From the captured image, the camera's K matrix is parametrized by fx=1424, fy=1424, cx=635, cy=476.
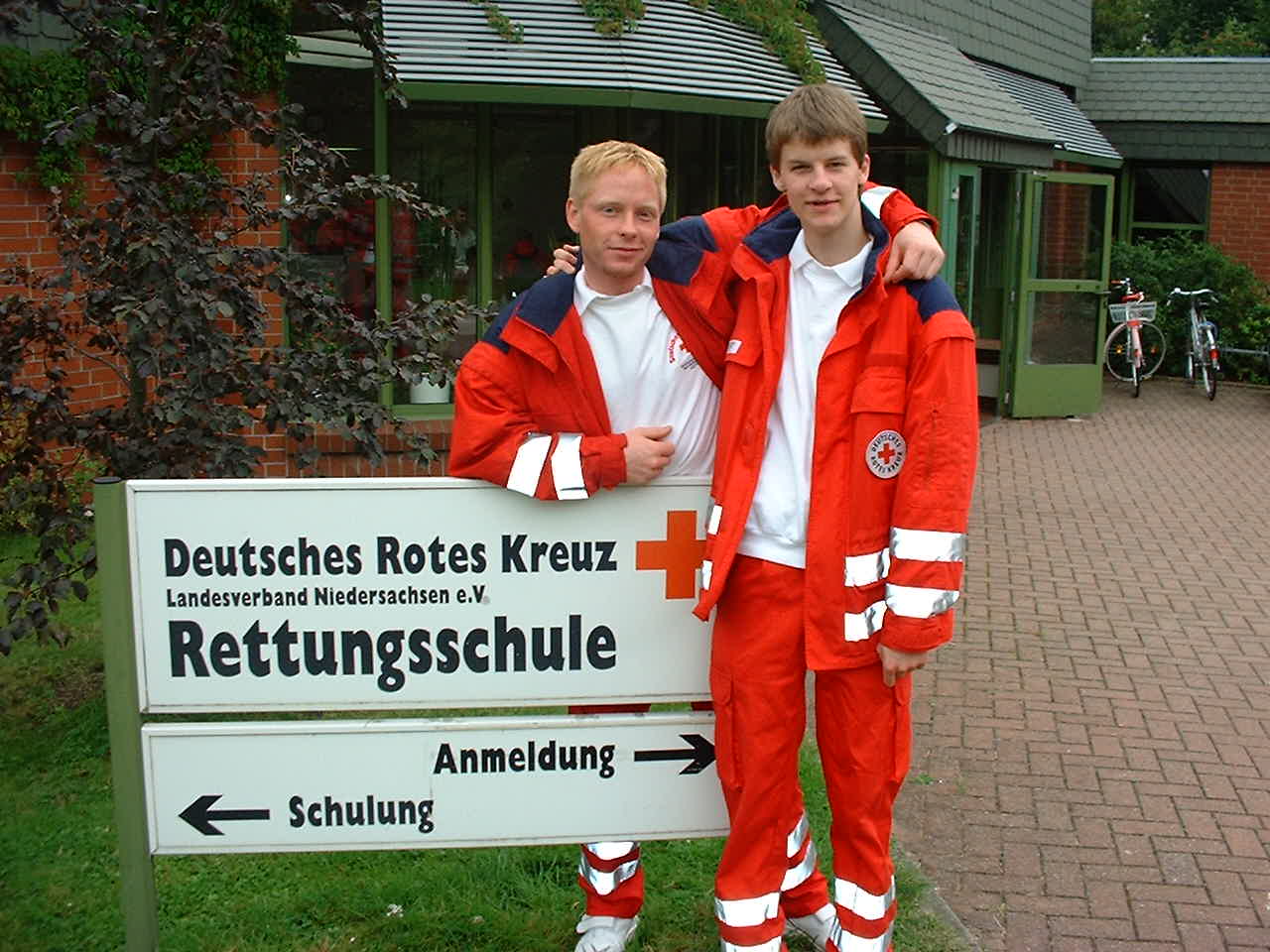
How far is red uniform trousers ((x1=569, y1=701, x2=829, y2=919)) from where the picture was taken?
11.9 ft

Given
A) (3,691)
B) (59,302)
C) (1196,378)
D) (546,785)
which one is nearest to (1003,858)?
(546,785)

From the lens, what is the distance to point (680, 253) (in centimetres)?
333

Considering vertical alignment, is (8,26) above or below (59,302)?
above

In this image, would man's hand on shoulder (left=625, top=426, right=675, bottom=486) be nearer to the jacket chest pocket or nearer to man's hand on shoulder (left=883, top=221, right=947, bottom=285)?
the jacket chest pocket

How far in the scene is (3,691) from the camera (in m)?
5.69

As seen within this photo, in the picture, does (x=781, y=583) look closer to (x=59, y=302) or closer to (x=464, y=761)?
(x=464, y=761)

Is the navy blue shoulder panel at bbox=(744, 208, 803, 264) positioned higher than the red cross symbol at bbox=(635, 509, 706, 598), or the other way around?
the navy blue shoulder panel at bbox=(744, 208, 803, 264)

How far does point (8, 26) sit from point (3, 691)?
2656mm

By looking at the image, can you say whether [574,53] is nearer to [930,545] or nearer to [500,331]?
[500,331]

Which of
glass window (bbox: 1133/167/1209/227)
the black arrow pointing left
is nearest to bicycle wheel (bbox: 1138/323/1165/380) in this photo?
glass window (bbox: 1133/167/1209/227)

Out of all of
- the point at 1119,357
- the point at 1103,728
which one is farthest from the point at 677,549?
the point at 1119,357

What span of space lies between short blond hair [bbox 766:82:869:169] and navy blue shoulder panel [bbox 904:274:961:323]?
1.00 feet

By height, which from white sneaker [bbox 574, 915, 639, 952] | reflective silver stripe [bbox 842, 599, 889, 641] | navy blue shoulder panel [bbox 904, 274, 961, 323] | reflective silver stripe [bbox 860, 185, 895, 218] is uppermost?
reflective silver stripe [bbox 860, 185, 895, 218]

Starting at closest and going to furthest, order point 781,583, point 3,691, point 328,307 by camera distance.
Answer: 1. point 781,583
2. point 328,307
3. point 3,691
